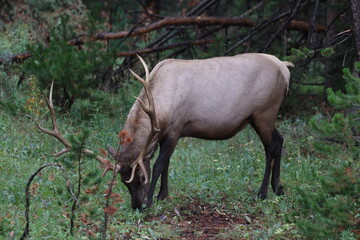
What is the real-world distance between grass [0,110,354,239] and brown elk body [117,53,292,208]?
1.09 ft

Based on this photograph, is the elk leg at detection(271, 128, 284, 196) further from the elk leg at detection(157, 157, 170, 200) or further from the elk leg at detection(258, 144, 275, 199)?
the elk leg at detection(157, 157, 170, 200)

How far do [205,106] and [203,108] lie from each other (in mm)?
32

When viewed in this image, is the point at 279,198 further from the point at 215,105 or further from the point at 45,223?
the point at 45,223

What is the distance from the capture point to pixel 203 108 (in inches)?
287

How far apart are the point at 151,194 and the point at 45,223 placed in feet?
4.66

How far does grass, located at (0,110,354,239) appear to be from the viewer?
6.00 meters

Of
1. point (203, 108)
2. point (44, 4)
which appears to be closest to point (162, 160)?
point (203, 108)

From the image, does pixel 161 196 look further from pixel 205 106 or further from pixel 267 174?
pixel 267 174

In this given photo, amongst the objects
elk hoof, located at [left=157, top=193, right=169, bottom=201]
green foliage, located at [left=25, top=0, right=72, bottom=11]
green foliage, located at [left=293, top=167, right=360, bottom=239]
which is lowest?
elk hoof, located at [left=157, top=193, right=169, bottom=201]

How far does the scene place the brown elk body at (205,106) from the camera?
6.89m

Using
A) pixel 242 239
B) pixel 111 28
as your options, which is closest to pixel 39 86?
pixel 242 239

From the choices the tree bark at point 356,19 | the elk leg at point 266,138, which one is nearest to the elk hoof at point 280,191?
the elk leg at point 266,138

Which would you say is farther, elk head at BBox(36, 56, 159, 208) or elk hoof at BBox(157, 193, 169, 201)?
elk hoof at BBox(157, 193, 169, 201)

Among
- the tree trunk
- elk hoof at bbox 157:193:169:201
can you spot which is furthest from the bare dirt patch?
the tree trunk
